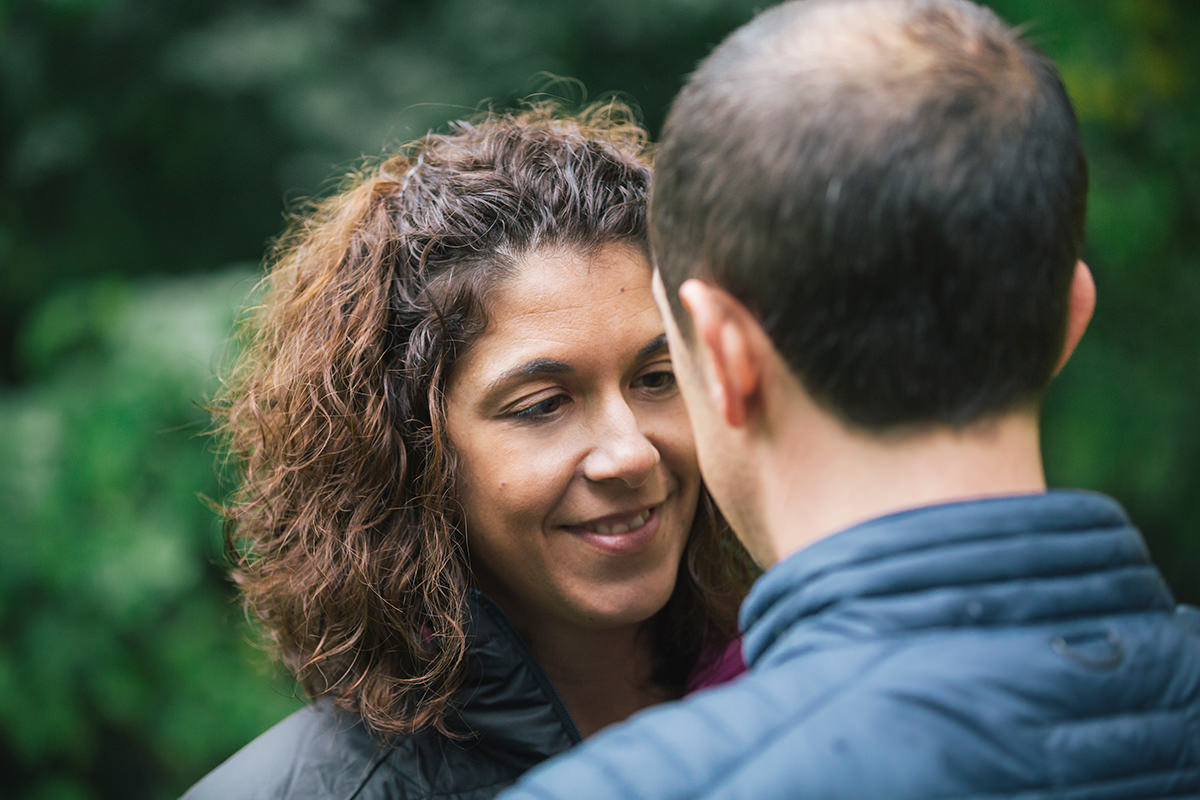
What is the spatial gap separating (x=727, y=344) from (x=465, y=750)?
3.55ft

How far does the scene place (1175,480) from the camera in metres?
4.49

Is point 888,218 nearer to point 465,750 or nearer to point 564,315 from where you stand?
point 564,315

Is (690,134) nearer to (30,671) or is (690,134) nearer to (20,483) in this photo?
(20,483)

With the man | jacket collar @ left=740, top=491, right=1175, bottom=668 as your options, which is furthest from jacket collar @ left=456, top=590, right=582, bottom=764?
jacket collar @ left=740, top=491, right=1175, bottom=668

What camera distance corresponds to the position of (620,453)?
6.21 ft

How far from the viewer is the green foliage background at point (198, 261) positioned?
3.69 meters

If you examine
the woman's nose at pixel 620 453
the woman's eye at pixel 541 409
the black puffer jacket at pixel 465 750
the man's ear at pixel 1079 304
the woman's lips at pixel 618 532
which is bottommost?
the black puffer jacket at pixel 465 750

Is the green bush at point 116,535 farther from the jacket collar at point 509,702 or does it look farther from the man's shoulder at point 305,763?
the jacket collar at point 509,702

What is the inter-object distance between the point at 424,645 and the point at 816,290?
3.76 feet

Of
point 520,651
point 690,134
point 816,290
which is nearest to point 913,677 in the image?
point 816,290

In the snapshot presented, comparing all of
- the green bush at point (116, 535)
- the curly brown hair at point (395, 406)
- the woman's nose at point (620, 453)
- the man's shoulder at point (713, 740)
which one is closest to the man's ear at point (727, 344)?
the man's shoulder at point (713, 740)

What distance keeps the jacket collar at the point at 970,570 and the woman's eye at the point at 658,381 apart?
0.95 m

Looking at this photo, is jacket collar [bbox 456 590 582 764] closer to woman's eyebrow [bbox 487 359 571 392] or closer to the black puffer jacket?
the black puffer jacket

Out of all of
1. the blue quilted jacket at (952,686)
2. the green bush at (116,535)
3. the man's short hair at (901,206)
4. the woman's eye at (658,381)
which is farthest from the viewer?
the green bush at (116,535)
